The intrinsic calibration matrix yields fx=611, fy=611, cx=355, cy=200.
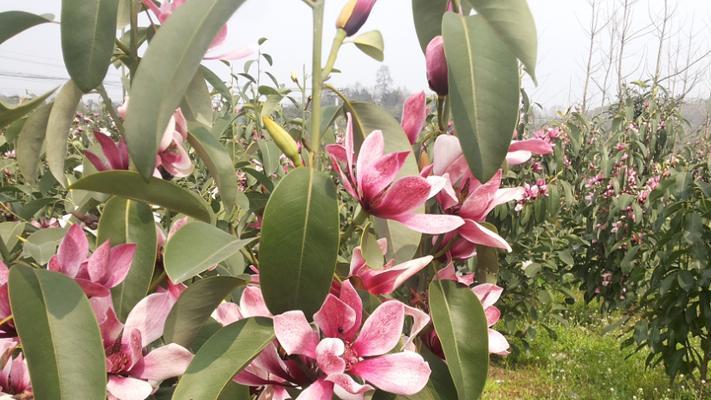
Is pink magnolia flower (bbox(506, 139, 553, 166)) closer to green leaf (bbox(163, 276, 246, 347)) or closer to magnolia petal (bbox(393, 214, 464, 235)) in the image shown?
magnolia petal (bbox(393, 214, 464, 235))

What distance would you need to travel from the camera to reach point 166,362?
1.63 feet

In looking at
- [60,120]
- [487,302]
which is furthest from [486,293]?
[60,120]

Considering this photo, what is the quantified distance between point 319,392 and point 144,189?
0.22m

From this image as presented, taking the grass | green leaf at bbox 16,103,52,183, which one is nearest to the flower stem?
green leaf at bbox 16,103,52,183

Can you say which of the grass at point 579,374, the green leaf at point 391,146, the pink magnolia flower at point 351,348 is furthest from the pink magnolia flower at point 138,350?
the grass at point 579,374

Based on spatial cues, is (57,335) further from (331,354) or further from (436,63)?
(436,63)

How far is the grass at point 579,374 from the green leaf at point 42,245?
3.15 meters

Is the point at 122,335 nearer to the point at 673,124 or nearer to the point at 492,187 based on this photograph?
the point at 492,187

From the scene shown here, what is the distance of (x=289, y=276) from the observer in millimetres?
443

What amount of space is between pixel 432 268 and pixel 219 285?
0.21 m

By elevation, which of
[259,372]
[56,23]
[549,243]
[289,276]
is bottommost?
[549,243]

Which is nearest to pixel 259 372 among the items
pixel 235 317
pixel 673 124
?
pixel 235 317

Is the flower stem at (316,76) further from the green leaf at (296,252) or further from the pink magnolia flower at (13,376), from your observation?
the pink magnolia flower at (13,376)

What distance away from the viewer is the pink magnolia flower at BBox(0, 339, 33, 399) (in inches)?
19.6
